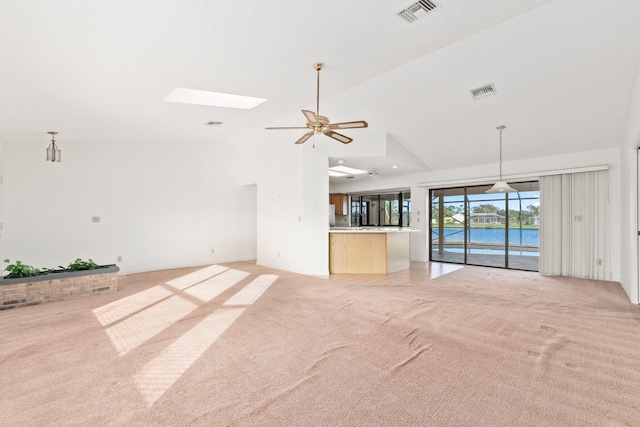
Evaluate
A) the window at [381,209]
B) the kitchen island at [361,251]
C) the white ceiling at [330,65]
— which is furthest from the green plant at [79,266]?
the window at [381,209]

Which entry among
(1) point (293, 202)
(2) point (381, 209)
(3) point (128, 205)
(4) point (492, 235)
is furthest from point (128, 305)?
(4) point (492, 235)

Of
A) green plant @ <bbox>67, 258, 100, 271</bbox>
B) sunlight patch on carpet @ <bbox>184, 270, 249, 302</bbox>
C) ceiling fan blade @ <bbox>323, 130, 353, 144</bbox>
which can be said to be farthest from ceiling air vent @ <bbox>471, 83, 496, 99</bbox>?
green plant @ <bbox>67, 258, 100, 271</bbox>

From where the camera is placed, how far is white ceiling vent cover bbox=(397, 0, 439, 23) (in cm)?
266

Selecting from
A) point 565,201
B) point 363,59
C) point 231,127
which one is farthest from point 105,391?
point 565,201

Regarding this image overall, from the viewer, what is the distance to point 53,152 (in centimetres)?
533

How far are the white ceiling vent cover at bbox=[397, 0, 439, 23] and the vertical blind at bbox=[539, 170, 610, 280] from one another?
5.41 metres

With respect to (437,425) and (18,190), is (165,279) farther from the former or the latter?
(437,425)

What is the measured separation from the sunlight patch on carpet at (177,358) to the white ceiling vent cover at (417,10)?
3.57 m

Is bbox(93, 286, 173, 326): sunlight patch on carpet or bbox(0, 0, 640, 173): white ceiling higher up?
bbox(0, 0, 640, 173): white ceiling

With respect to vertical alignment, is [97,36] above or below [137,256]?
above

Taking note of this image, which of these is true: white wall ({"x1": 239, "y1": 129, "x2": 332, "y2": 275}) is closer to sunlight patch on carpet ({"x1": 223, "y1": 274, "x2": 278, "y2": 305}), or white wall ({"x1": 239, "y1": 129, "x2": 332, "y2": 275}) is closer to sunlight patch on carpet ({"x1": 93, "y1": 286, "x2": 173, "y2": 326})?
sunlight patch on carpet ({"x1": 223, "y1": 274, "x2": 278, "y2": 305})

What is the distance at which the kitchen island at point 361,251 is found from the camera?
6578mm

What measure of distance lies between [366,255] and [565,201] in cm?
419

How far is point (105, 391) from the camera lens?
83.1 inches
